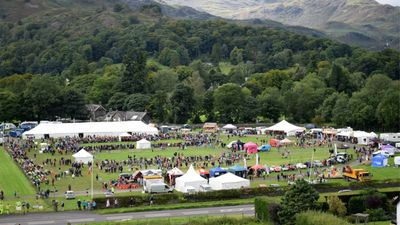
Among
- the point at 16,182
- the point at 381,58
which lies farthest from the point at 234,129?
the point at 381,58

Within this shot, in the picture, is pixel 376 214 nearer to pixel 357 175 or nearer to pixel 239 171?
pixel 357 175

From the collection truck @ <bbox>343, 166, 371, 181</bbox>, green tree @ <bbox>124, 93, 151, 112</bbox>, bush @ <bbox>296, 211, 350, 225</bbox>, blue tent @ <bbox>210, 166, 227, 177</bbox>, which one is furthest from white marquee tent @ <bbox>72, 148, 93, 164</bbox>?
green tree @ <bbox>124, 93, 151, 112</bbox>

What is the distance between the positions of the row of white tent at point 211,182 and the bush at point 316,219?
39.1 ft

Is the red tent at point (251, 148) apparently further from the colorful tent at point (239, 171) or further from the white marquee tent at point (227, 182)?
the white marquee tent at point (227, 182)

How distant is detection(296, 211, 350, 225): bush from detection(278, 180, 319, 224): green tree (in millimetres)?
1239

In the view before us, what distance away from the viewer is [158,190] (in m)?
37.8

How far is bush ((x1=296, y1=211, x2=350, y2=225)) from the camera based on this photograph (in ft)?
80.2

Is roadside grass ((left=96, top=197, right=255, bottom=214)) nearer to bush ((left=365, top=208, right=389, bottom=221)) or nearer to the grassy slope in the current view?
bush ((left=365, top=208, right=389, bottom=221))

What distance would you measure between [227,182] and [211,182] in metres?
1.43

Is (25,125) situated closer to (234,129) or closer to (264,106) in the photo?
(234,129)

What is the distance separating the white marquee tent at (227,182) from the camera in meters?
38.1

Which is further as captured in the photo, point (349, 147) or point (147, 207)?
point (349, 147)

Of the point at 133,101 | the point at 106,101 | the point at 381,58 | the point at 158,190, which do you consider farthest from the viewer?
the point at 381,58

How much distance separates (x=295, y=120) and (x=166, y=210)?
55.6 meters
